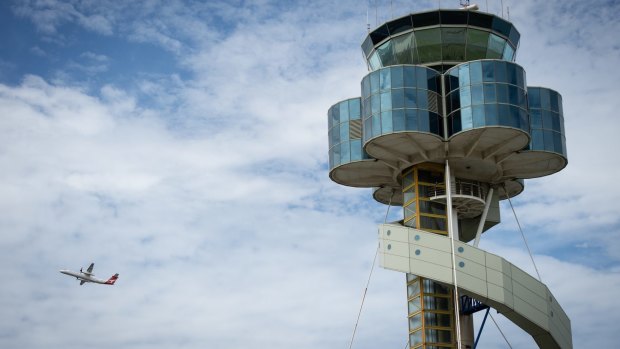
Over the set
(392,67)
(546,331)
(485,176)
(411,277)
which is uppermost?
(392,67)

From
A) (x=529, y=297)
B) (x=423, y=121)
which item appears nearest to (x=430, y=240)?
(x=529, y=297)


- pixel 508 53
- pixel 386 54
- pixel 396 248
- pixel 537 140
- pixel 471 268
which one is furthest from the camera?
pixel 386 54

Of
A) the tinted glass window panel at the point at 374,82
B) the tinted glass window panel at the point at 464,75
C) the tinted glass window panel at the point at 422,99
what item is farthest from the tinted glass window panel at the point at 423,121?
the tinted glass window panel at the point at 374,82

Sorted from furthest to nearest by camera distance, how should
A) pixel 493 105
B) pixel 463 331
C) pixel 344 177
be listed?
pixel 344 177, pixel 463 331, pixel 493 105

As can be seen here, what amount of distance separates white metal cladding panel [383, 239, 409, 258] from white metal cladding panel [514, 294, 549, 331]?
7207mm

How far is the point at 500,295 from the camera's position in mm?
55031

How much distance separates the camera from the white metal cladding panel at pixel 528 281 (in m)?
56.1

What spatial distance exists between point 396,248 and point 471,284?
4.98 meters

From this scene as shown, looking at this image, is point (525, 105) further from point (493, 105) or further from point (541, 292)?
point (541, 292)

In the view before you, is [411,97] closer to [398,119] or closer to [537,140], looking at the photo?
[398,119]

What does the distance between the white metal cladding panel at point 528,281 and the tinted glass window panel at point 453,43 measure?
575 inches

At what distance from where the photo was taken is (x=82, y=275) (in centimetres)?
9375

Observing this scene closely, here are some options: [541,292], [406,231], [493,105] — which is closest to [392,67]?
[493,105]

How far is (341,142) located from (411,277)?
1003 cm
